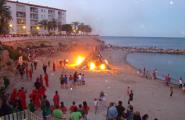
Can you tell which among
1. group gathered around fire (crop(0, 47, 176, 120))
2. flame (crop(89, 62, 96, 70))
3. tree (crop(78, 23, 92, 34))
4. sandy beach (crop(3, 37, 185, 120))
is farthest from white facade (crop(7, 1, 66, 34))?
group gathered around fire (crop(0, 47, 176, 120))

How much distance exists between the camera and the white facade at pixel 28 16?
294 ft

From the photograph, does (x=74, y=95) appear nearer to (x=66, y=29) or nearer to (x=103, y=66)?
(x=103, y=66)

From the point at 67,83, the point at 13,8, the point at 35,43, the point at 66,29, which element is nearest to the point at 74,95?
the point at 67,83

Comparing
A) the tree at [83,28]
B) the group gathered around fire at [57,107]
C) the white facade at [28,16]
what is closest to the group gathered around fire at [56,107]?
the group gathered around fire at [57,107]

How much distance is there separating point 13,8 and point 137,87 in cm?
7010

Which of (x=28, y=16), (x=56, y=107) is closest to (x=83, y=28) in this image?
(x=28, y=16)

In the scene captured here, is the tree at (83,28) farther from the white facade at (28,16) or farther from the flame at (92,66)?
the flame at (92,66)

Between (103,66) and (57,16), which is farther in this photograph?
(57,16)

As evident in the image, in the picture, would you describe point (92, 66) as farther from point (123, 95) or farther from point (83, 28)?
point (83, 28)

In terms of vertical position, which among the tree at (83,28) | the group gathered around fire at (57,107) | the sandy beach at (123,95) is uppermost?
the tree at (83,28)

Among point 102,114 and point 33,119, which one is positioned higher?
point 33,119

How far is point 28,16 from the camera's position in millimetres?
98562

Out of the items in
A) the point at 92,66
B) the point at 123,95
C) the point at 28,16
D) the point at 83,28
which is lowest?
the point at 123,95

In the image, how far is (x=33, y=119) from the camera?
11562 mm
